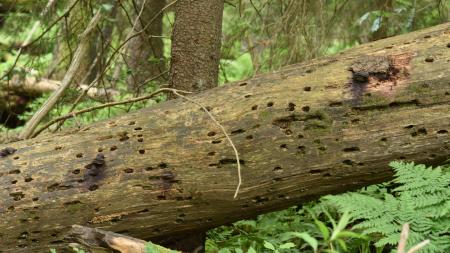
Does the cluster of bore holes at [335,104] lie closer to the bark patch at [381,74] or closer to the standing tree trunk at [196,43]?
the bark patch at [381,74]

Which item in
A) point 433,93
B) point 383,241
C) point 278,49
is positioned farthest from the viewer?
point 278,49

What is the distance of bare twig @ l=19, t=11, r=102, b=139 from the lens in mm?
4648

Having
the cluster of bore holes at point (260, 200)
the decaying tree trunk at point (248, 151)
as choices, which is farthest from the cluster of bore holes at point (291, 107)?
the cluster of bore holes at point (260, 200)

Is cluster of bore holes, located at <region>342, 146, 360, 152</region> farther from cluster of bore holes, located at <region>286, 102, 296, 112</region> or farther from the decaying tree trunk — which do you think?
cluster of bore holes, located at <region>286, 102, 296, 112</region>

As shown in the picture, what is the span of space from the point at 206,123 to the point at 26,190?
4.58ft

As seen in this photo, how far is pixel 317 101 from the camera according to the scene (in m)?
3.80

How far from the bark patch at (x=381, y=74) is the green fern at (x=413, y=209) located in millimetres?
588

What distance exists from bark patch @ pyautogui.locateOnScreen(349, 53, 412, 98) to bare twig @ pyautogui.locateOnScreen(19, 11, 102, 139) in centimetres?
235

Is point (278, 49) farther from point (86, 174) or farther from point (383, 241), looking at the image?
point (383, 241)

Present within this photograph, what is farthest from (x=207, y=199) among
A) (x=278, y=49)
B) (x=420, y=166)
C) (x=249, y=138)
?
(x=278, y=49)

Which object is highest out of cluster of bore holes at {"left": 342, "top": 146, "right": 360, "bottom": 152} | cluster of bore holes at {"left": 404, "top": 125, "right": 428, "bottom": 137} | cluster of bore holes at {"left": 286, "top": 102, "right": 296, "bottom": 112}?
cluster of bore holes at {"left": 286, "top": 102, "right": 296, "bottom": 112}

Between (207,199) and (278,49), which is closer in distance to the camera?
(207,199)

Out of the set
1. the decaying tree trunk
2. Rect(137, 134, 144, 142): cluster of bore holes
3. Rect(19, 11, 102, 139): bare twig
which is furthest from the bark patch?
Rect(19, 11, 102, 139): bare twig

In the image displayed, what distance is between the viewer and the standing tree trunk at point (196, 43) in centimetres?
441
